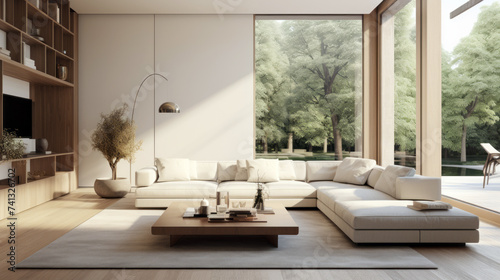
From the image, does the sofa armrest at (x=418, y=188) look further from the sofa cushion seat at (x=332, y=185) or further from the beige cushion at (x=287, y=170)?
the beige cushion at (x=287, y=170)

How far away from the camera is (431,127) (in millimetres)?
6105

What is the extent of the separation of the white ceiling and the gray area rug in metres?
4.37

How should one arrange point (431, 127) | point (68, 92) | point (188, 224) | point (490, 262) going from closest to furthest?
point (490, 262), point (188, 224), point (431, 127), point (68, 92)

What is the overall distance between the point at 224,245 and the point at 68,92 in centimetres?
529

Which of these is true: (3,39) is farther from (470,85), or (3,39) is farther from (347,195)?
(470,85)

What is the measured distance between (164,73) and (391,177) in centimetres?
486

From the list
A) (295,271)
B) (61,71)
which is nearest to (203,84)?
(61,71)

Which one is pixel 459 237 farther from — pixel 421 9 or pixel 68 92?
pixel 68 92

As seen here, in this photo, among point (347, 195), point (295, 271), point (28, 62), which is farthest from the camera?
point (28, 62)

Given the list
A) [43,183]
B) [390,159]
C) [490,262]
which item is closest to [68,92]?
[43,183]

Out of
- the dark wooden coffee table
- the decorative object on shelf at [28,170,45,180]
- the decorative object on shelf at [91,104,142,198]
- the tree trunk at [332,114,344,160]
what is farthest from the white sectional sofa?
the decorative object on shelf at [28,170,45,180]

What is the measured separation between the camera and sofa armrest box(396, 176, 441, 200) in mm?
4910

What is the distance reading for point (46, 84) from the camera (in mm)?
7504

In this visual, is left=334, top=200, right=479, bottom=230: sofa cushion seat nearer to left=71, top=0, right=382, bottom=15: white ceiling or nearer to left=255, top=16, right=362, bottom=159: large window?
left=255, top=16, right=362, bottom=159: large window
